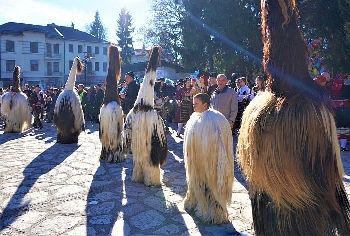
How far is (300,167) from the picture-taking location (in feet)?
7.09

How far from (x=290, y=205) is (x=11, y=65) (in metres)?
50.3

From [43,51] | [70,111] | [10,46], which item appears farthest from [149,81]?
[43,51]

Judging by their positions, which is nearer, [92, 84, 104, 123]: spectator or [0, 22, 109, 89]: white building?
[92, 84, 104, 123]: spectator

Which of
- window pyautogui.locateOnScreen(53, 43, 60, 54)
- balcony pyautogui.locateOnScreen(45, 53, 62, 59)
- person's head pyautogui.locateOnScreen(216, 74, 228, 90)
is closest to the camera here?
person's head pyautogui.locateOnScreen(216, 74, 228, 90)

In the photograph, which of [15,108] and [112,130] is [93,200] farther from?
[15,108]

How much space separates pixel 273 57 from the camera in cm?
225

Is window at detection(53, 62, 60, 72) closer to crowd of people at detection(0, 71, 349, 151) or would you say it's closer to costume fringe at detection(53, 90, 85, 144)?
crowd of people at detection(0, 71, 349, 151)

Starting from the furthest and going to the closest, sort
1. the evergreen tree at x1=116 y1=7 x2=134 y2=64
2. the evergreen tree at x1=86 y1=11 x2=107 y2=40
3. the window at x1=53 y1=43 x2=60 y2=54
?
1. the evergreen tree at x1=86 y1=11 x2=107 y2=40
2. the evergreen tree at x1=116 y1=7 x2=134 y2=64
3. the window at x1=53 y1=43 x2=60 y2=54

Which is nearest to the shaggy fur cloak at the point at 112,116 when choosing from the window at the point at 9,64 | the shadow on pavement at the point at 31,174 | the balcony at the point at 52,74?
the shadow on pavement at the point at 31,174

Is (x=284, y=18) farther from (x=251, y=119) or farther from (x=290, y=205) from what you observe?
(x=290, y=205)

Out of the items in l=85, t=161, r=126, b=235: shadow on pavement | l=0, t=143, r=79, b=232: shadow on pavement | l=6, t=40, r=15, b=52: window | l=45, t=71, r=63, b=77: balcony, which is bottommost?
l=0, t=143, r=79, b=232: shadow on pavement

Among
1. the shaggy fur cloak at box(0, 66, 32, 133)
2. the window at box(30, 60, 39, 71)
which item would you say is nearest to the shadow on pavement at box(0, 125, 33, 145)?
the shaggy fur cloak at box(0, 66, 32, 133)

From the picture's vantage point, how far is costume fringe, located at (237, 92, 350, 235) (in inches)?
84.3

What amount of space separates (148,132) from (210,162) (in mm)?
1886
